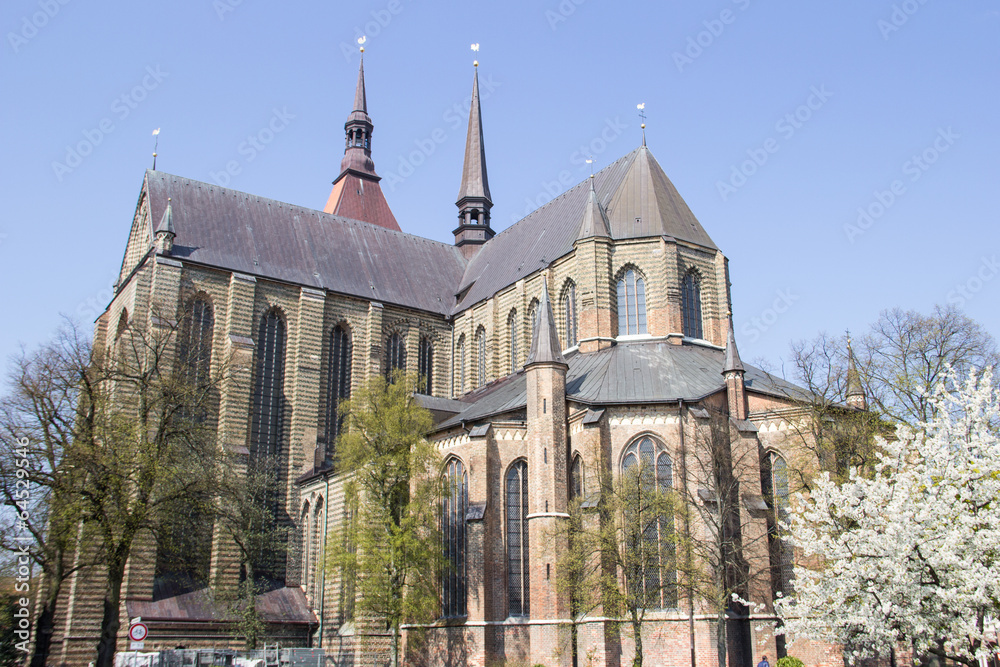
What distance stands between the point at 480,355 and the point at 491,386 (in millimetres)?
3821

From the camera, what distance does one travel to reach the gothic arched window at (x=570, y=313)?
38781 millimetres

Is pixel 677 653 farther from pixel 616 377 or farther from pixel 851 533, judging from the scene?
pixel 851 533

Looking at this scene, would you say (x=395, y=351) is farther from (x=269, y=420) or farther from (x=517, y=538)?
(x=517, y=538)

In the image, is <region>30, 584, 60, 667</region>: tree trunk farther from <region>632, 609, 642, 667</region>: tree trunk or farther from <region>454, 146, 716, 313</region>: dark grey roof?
<region>454, 146, 716, 313</region>: dark grey roof

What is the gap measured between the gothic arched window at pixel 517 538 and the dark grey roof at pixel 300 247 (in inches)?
712

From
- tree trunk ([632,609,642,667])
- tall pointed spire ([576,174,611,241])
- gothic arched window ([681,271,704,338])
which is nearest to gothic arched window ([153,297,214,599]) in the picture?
tree trunk ([632,609,642,667])

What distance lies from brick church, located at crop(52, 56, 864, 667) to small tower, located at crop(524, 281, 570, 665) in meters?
0.07

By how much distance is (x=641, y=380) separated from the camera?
107 ft

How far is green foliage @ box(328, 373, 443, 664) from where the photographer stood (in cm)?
2953

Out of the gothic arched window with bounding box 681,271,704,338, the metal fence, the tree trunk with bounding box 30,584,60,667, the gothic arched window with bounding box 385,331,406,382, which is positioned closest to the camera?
the tree trunk with bounding box 30,584,60,667

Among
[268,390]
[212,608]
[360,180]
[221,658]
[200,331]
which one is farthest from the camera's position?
[360,180]

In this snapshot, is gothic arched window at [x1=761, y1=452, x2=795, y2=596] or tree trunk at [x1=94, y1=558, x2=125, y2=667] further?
gothic arched window at [x1=761, y1=452, x2=795, y2=596]

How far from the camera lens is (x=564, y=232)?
138ft

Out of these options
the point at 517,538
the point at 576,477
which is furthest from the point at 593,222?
the point at 517,538
